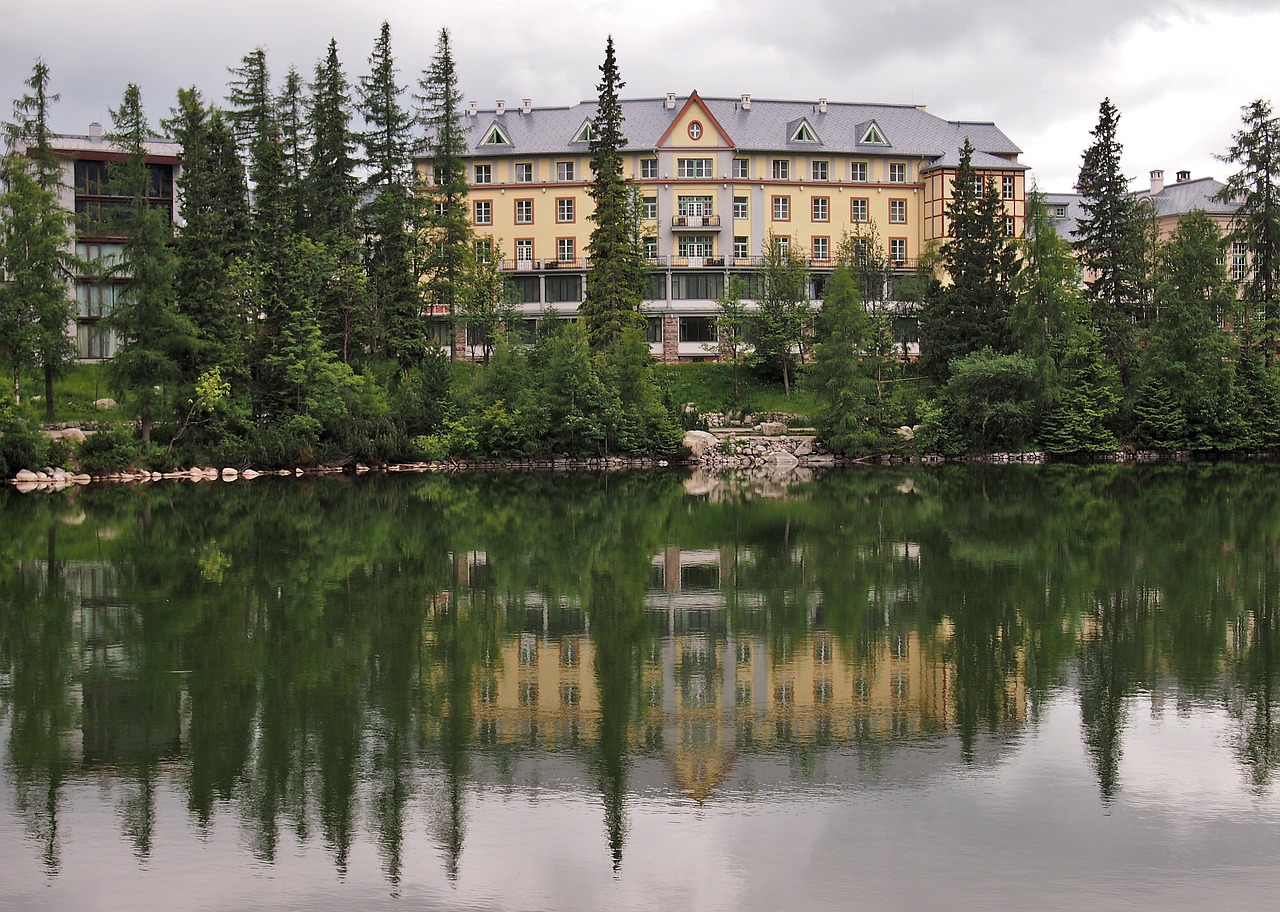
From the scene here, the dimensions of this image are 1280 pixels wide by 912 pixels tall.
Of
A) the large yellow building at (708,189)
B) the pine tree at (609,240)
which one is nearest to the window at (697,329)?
the large yellow building at (708,189)

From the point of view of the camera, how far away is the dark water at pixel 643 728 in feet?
30.8

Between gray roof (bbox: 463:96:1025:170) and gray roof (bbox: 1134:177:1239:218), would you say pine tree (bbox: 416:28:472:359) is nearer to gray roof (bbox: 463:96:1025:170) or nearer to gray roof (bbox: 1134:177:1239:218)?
gray roof (bbox: 463:96:1025:170)

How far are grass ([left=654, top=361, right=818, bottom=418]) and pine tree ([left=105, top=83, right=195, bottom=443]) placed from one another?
23039mm

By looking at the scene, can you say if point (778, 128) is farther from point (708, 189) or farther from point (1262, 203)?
point (1262, 203)

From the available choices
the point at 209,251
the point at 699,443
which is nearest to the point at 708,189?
the point at 699,443

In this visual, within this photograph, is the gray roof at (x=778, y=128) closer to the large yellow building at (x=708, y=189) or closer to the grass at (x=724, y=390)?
the large yellow building at (x=708, y=189)

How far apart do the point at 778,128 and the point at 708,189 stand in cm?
599

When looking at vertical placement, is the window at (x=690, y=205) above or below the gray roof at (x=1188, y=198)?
below

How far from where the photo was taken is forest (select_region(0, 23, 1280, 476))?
5112 cm

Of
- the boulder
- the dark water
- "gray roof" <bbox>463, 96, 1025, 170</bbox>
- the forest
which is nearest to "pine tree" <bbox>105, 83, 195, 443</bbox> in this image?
the forest

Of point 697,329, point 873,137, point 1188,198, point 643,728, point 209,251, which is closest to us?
point 643,728

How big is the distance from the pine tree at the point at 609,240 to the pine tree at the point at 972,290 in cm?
1453

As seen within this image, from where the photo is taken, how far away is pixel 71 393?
2223 inches

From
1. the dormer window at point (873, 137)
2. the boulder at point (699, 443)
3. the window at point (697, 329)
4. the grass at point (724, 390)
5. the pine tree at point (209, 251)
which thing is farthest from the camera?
the dormer window at point (873, 137)
